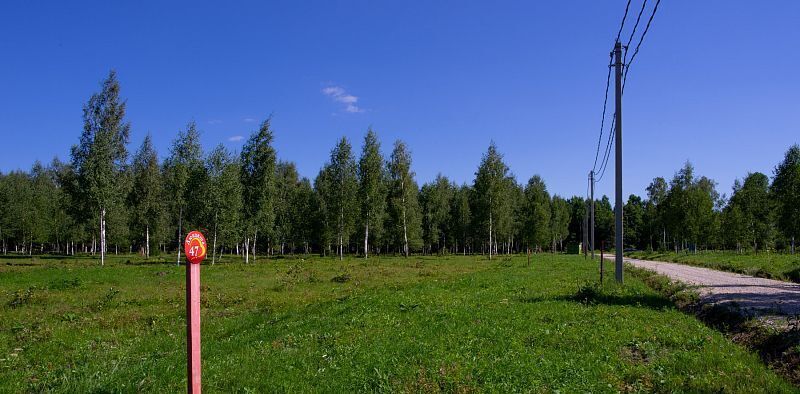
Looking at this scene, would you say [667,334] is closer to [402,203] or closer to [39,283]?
[39,283]

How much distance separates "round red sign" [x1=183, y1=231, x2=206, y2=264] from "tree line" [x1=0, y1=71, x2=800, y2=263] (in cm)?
4398

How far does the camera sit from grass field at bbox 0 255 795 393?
7.97 meters

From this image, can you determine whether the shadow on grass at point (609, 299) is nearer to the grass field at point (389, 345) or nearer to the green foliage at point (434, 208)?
the grass field at point (389, 345)

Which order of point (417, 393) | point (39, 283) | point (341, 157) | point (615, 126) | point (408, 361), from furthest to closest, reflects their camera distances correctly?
point (341, 157)
point (39, 283)
point (615, 126)
point (408, 361)
point (417, 393)

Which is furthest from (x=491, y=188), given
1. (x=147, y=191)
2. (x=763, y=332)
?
(x=763, y=332)

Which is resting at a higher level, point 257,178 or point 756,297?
point 257,178

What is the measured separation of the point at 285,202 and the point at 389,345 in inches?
3009

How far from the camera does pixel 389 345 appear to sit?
10312 millimetres

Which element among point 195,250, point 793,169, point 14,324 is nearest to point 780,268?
point 793,169

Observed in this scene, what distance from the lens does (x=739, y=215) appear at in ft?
224

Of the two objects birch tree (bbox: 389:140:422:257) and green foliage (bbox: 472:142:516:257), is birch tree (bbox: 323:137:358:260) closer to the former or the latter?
birch tree (bbox: 389:140:422:257)

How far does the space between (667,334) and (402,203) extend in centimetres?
6380

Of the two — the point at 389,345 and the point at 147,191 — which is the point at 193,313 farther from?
the point at 147,191

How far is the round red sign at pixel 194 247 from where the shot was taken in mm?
5802
